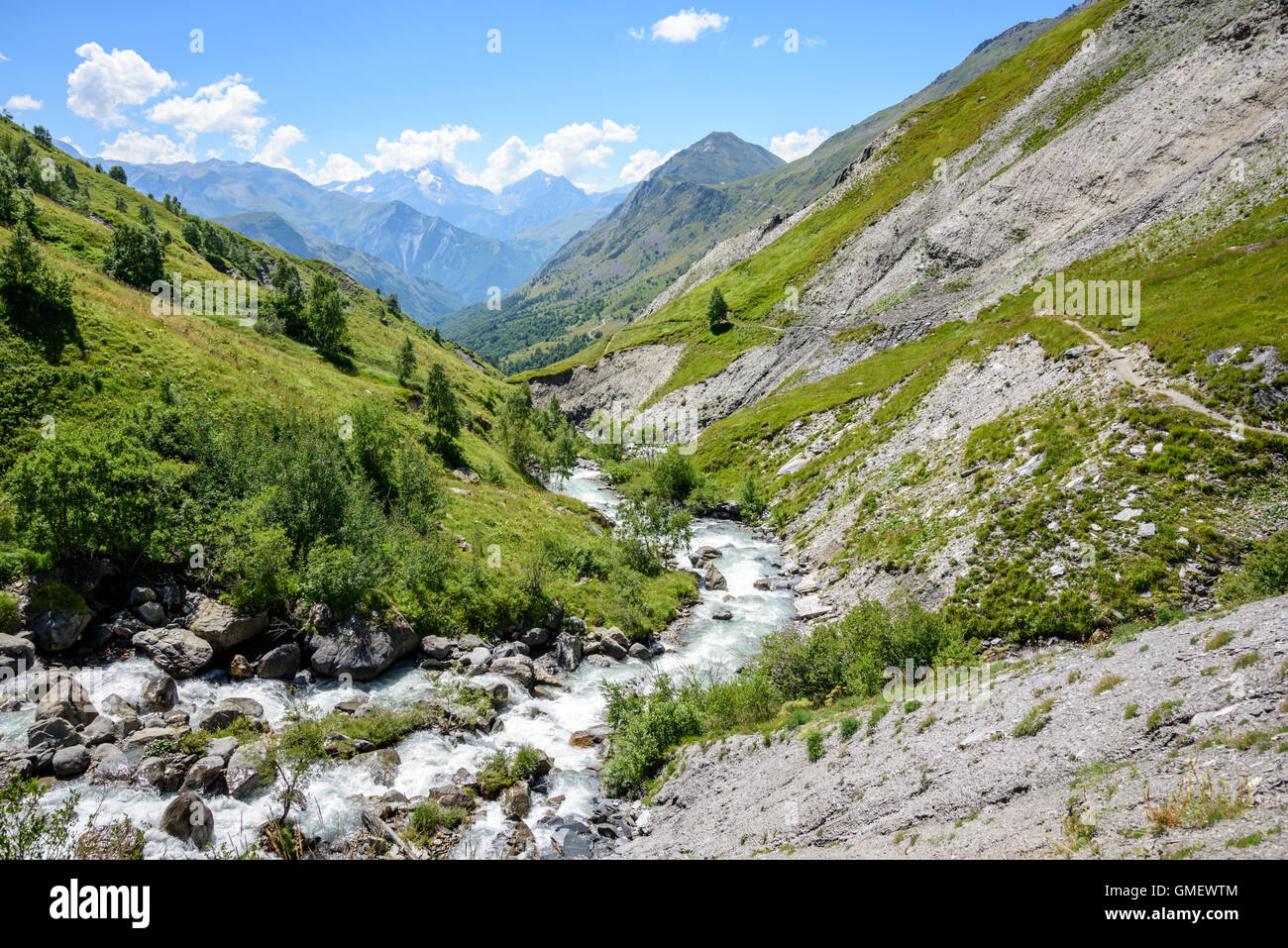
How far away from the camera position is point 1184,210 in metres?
58.7

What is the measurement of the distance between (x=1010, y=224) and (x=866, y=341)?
2589 cm

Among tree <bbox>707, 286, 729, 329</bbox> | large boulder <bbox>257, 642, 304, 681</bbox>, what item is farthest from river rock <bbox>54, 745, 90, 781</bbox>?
tree <bbox>707, 286, 729, 329</bbox>

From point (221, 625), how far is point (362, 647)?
607 cm

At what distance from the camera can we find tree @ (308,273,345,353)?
71250mm

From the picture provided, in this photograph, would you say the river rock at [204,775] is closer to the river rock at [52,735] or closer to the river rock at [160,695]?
the river rock at [52,735]

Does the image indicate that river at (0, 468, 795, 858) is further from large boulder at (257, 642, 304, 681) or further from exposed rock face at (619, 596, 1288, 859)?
exposed rock face at (619, 596, 1288, 859)

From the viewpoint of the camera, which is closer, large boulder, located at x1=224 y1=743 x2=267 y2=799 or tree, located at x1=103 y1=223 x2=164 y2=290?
large boulder, located at x1=224 y1=743 x2=267 y2=799

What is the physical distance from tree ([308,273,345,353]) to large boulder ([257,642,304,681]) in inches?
2215

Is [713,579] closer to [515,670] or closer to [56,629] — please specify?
[515,670]

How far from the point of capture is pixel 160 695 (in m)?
22.1

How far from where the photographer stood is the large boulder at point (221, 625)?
2561cm

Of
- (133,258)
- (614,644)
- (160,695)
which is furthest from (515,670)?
(133,258)

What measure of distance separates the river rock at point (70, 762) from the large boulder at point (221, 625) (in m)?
7.21
